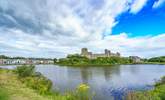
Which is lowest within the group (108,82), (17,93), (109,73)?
(108,82)

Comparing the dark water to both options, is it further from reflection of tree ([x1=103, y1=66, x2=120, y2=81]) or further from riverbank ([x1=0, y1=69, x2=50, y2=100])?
riverbank ([x1=0, y1=69, x2=50, y2=100])

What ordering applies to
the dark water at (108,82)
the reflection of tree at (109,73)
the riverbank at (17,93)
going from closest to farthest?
the riverbank at (17,93)
the dark water at (108,82)
the reflection of tree at (109,73)

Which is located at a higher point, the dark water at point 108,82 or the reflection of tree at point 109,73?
the reflection of tree at point 109,73

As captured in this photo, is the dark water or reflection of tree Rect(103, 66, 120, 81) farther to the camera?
reflection of tree Rect(103, 66, 120, 81)

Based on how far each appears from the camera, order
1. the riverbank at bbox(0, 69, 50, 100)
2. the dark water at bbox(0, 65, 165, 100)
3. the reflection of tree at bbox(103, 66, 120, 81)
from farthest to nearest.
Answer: the reflection of tree at bbox(103, 66, 120, 81) → the dark water at bbox(0, 65, 165, 100) → the riverbank at bbox(0, 69, 50, 100)

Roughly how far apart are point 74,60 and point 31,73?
366ft

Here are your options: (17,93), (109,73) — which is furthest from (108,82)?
(109,73)

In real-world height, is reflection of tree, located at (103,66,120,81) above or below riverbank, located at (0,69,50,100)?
below

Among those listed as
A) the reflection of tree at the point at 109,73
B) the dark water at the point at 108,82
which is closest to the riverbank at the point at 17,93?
the dark water at the point at 108,82

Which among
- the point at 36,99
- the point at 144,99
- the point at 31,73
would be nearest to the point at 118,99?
the point at 144,99

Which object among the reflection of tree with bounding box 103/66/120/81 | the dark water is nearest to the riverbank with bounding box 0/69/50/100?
the dark water

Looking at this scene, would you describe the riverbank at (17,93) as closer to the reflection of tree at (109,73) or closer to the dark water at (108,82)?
the dark water at (108,82)

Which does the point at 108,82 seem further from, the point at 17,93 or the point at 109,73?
the point at 109,73

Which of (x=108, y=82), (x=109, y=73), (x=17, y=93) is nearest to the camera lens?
(x=17, y=93)
